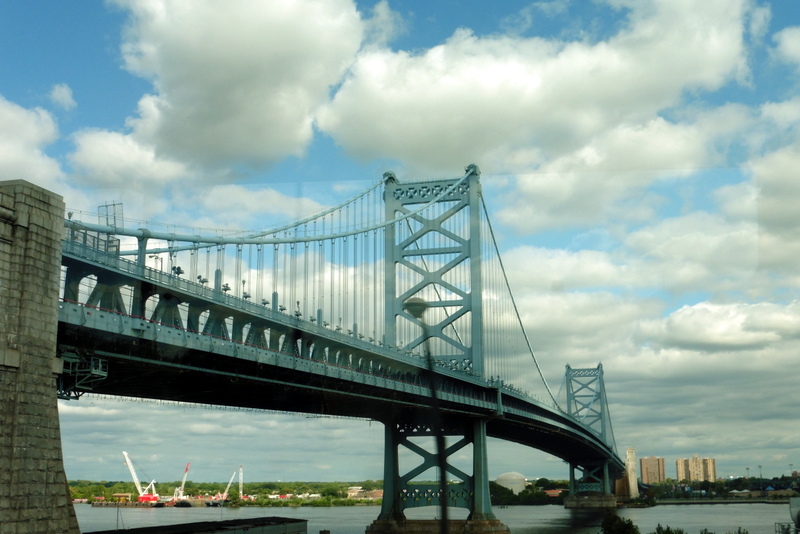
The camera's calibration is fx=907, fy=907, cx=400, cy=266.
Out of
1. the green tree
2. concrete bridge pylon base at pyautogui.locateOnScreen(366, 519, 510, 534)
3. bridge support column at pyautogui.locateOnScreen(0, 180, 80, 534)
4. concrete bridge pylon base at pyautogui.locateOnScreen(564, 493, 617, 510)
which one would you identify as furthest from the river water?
bridge support column at pyautogui.locateOnScreen(0, 180, 80, 534)

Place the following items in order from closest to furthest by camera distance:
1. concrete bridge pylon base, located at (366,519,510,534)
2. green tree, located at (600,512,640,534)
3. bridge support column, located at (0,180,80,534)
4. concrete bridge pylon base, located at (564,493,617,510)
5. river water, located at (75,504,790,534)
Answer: bridge support column, located at (0,180,80,534), green tree, located at (600,512,640,534), concrete bridge pylon base, located at (366,519,510,534), river water, located at (75,504,790,534), concrete bridge pylon base, located at (564,493,617,510)

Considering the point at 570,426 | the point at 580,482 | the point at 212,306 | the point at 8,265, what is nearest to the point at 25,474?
the point at 8,265

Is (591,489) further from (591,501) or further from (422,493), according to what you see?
(422,493)

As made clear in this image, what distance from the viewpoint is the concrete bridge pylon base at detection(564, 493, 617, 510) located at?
424ft

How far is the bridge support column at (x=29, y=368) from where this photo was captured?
21266mm

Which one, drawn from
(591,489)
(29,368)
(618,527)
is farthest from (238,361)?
(591,489)

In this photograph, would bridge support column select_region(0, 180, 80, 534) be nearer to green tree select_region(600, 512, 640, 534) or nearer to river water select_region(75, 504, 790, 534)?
green tree select_region(600, 512, 640, 534)

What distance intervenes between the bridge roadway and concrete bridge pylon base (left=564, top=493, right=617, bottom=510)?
71703 millimetres

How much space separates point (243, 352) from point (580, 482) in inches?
4356

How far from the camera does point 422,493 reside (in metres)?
60.9

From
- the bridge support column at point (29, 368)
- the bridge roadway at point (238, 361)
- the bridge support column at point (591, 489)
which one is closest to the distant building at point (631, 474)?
the bridge support column at point (591, 489)

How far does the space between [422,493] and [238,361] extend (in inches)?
1152

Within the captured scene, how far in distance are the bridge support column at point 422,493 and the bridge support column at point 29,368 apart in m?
38.6

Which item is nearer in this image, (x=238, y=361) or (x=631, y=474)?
(x=238, y=361)
